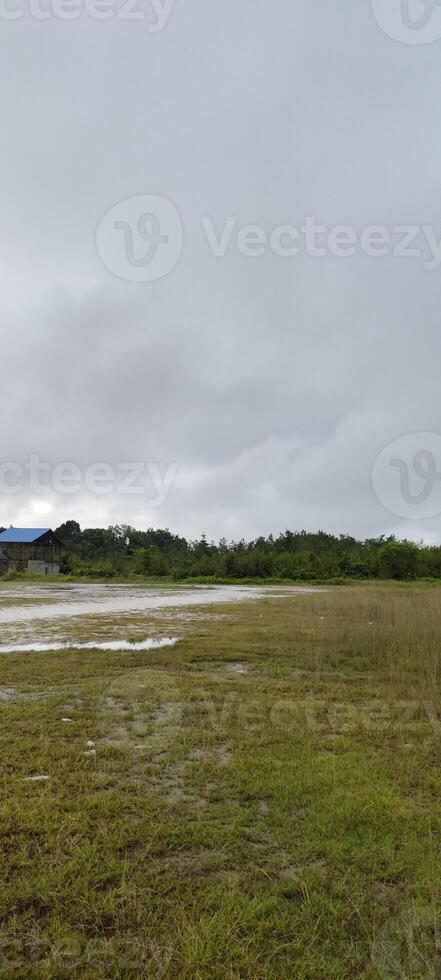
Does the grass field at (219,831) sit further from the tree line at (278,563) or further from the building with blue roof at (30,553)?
the building with blue roof at (30,553)

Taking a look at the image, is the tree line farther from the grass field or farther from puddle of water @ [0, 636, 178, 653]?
the grass field

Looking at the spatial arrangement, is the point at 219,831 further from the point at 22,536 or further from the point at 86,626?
the point at 22,536

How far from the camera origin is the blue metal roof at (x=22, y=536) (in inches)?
2432

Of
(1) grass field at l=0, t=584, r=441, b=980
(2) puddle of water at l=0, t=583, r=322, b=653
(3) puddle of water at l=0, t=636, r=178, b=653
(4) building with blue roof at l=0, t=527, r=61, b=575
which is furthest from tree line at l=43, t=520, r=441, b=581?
(1) grass field at l=0, t=584, r=441, b=980

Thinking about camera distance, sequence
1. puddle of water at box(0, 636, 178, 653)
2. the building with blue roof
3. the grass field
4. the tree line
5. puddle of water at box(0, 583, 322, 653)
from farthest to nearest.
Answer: the building with blue roof
the tree line
puddle of water at box(0, 583, 322, 653)
puddle of water at box(0, 636, 178, 653)
the grass field

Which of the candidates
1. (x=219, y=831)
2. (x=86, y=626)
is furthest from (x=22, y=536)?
(x=219, y=831)

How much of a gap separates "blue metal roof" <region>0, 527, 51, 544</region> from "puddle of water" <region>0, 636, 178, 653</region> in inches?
2132

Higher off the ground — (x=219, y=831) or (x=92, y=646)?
(x=219, y=831)

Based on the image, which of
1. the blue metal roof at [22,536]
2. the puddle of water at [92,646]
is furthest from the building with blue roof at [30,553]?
the puddle of water at [92,646]

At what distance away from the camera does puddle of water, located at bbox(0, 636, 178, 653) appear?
32.9 feet

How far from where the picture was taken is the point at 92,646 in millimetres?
10516

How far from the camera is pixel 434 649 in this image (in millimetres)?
8680

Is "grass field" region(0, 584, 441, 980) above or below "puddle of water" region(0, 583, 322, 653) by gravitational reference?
above

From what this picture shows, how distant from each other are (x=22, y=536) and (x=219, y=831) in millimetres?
64872
